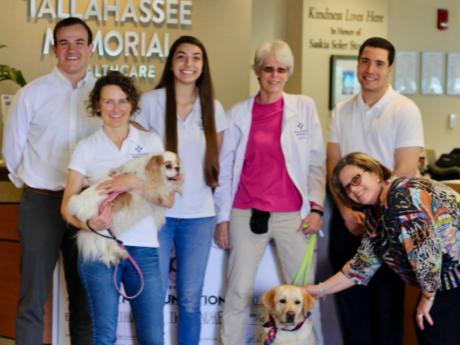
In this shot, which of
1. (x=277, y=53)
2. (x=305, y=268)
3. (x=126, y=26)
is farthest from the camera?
(x=126, y=26)

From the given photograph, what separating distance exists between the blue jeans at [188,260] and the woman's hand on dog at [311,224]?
0.43m

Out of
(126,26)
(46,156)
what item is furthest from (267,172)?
(126,26)

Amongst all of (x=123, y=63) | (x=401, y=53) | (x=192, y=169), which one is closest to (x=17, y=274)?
(x=192, y=169)

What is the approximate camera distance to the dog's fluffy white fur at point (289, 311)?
2.74m

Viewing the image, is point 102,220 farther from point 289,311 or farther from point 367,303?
point 367,303

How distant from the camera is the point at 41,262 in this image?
2691mm

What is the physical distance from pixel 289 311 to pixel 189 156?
2.65 ft

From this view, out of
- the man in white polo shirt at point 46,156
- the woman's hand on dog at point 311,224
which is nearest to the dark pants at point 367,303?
the woman's hand on dog at point 311,224

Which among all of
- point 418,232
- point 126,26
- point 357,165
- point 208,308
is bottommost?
point 208,308

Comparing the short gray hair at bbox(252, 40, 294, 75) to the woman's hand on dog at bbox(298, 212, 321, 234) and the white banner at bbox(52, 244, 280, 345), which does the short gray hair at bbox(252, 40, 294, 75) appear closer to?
the woman's hand on dog at bbox(298, 212, 321, 234)

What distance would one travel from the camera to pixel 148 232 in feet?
7.65

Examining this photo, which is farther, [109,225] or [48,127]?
[48,127]

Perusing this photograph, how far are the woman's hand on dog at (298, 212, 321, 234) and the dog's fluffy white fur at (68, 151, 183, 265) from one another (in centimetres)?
74

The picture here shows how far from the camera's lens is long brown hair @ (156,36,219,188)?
2.67 meters
